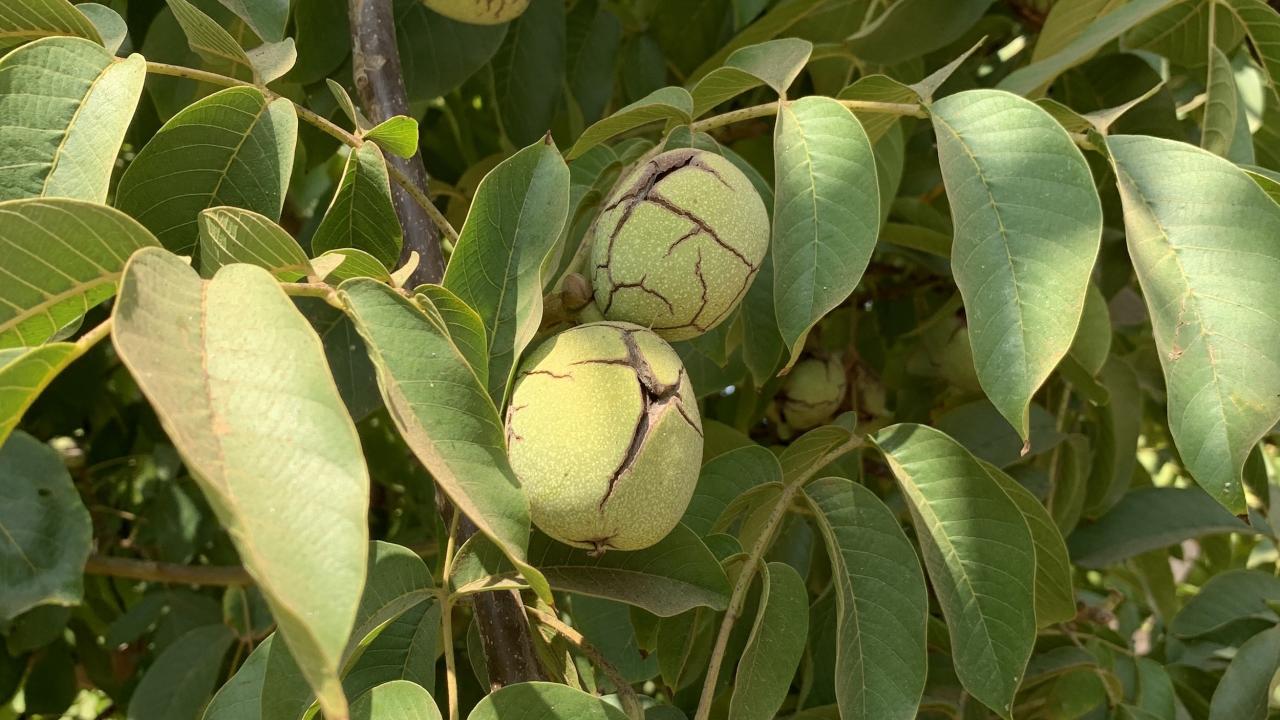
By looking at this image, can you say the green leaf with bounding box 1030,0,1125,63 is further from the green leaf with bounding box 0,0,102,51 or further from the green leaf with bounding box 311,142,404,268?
the green leaf with bounding box 0,0,102,51

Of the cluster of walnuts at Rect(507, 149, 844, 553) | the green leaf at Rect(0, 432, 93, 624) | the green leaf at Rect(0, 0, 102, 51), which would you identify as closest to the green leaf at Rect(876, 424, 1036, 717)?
the cluster of walnuts at Rect(507, 149, 844, 553)

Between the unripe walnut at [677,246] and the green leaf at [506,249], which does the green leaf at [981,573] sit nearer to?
the unripe walnut at [677,246]

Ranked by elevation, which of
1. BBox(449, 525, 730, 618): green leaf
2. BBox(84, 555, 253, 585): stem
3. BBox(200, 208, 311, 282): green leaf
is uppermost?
BBox(200, 208, 311, 282): green leaf

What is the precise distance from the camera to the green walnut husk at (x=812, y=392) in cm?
186

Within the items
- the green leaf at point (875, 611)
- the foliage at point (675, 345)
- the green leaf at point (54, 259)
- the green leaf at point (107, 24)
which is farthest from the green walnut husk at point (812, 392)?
the green leaf at point (54, 259)

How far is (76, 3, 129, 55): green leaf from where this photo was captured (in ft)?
3.20

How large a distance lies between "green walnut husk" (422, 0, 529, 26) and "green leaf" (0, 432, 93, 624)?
0.73 metres

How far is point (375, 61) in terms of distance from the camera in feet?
4.13

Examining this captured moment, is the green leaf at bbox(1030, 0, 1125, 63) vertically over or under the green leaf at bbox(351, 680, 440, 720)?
over

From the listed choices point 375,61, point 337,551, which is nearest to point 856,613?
point 337,551

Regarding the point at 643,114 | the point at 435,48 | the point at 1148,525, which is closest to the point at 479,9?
the point at 435,48

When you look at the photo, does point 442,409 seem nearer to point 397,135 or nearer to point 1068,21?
point 397,135

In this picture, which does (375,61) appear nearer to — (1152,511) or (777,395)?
(777,395)

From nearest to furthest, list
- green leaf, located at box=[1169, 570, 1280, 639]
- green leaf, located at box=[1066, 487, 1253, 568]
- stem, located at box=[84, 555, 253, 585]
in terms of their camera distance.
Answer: green leaf, located at box=[1169, 570, 1280, 639] → green leaf, located at box=[1066, 487, 1253, 568] → stem, located at box=[84, 555, 253, 585]
